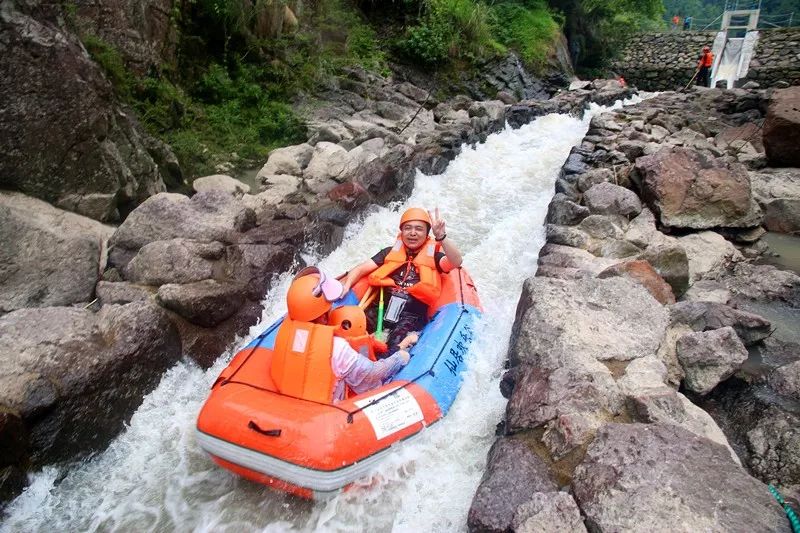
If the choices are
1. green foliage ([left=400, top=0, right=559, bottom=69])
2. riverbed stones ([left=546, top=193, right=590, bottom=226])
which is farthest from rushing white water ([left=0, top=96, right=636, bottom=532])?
green foliage ([left=400, top=0, right=559, bottom=69])

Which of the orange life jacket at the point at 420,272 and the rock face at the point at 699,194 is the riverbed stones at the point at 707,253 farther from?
the orange life jacket at the point at 420,272

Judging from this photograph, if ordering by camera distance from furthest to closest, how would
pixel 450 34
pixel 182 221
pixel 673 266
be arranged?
pixel 450 34
pixel 182 221
pixel 673 266

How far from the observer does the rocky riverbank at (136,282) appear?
10.1ft

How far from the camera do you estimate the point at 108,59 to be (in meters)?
5.61

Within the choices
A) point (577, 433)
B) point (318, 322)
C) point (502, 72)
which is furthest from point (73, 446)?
point (502, 72)

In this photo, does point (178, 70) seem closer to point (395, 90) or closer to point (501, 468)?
point (395, 90)

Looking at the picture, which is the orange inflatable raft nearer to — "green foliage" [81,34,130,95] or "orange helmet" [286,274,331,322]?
"orange helmet" [286,274,331,322]

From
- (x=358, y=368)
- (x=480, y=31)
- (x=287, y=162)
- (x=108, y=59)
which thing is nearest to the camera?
(x=358, y=368)

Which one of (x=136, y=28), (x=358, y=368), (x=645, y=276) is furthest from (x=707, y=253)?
(x=136, y=28)

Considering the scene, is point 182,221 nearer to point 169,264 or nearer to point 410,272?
point 169,264

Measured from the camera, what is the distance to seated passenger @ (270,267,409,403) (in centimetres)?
304

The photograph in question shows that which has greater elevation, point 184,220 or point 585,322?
point 184,220

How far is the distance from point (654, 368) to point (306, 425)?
7.09 feet

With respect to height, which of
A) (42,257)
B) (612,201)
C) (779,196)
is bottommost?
(779,196)
